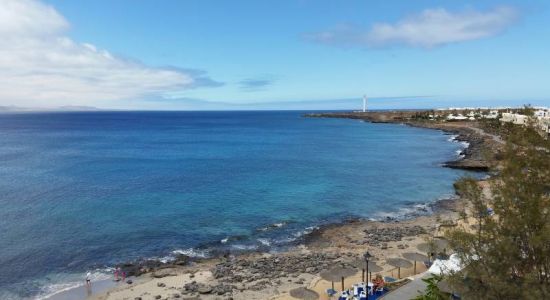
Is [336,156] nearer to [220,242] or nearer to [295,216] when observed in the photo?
[295,216]

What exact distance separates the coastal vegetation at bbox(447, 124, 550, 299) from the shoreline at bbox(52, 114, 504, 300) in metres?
14.7

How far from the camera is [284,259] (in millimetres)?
29812

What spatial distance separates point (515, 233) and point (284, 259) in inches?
805

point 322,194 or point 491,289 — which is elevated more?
point 491,289

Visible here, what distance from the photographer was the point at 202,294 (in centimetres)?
2431

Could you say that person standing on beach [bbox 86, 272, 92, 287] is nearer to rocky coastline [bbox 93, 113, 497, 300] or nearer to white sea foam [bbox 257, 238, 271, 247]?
rocky coastline [bbox 93, 113, 497, 300]

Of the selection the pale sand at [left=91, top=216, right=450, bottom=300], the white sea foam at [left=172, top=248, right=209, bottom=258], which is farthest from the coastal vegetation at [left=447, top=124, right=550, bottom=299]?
the white sea foam at [left=172, top=248, right=209, bottom=258]

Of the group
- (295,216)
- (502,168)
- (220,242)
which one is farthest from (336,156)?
(502,168)

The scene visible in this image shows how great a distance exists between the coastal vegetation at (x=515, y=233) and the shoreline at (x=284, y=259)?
14.7 metres

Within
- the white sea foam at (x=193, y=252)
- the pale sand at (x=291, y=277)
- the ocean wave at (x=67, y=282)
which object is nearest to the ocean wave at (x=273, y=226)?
the pale sand at (x=291, y=277)

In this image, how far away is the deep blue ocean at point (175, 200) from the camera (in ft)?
104

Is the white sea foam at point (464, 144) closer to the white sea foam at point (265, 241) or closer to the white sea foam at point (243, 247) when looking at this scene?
the white sea foam at point (265, 241)

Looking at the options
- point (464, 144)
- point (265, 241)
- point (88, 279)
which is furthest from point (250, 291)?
point (464, 144)

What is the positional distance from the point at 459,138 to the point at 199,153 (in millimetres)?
69166
